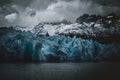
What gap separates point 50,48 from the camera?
8.09 m

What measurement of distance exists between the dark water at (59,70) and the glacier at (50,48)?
0.36 m

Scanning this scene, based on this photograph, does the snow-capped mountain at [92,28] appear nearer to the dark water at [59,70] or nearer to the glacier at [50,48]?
the glacier at [50,48]

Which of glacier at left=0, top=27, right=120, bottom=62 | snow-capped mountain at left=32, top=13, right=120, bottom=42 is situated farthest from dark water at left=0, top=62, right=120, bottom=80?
snow-capped mountain at left=32, top=13, right=120, bottom=42

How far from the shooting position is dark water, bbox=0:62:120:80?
5379 mm

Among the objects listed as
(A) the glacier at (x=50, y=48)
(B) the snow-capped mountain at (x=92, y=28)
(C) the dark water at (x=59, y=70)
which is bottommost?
(C) the dark water at (x=59, y=70)

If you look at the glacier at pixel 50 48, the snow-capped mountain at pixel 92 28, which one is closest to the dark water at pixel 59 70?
the glacier at pixel 50 48

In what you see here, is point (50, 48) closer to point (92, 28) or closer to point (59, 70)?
point (59, 70)

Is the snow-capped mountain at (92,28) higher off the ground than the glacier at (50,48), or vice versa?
the snow-capped mountain at (92,28)

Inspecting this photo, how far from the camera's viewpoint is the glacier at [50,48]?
7.35 metres

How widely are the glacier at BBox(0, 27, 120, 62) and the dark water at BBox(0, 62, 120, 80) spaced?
0.36 metres

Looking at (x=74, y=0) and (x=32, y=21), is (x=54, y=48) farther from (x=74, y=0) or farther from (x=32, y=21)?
(x=74, y=0)

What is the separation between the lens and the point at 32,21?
20.2 ft

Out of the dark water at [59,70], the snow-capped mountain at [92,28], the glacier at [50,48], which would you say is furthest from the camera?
the snow-capped mountain at [92,28]

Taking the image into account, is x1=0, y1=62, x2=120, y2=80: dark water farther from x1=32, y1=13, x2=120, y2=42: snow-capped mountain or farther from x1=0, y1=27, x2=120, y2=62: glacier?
x1=32, y1=13, x2=120, y2=42: snow-capped mountain
